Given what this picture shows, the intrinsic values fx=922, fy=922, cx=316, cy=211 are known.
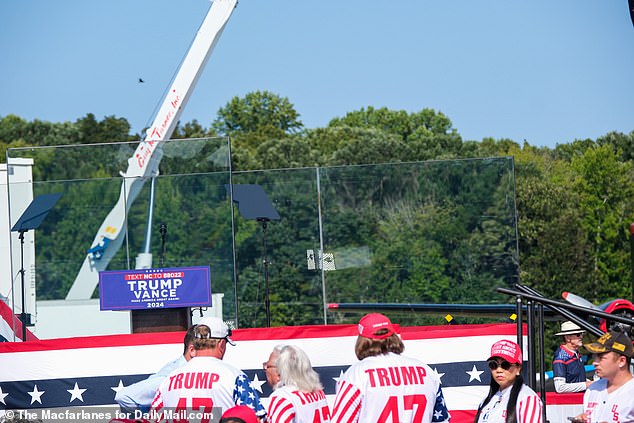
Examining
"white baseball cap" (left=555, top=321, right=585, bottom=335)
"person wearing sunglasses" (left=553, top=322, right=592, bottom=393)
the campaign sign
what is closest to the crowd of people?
"white baseball cap" (left=555, top=321, right=585, bottom=335)

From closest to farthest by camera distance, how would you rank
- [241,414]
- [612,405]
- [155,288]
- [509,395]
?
[241,414] < [509,395] < [612,405] < [155,288]

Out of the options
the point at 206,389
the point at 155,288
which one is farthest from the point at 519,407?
the point at 155,288

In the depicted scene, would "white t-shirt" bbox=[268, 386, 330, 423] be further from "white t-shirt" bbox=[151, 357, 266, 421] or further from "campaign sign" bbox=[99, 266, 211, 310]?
"campaign sign" bbox=[99, 266, 211, 310]

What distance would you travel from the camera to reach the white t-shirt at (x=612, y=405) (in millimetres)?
4633

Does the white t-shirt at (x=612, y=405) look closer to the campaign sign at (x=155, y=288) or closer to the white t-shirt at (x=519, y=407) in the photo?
the white t-shirt at (x=519, y=407)

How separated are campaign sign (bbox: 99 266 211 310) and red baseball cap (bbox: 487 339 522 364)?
300 inches

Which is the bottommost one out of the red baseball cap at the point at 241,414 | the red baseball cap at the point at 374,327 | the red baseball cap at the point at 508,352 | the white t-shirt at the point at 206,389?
the red baseball cap at the point at 241,414

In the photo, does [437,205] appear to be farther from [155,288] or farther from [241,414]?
[241,414]

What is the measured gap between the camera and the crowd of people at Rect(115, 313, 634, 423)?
452 centimetres

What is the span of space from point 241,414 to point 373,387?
2.18 ft

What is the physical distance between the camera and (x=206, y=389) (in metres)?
4.61

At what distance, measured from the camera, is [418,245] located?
16078 millimetres

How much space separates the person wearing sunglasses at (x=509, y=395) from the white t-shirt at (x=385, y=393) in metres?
0.31

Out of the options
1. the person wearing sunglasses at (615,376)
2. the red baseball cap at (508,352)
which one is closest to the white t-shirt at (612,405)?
the person wearing sunglasses at (615,376)
